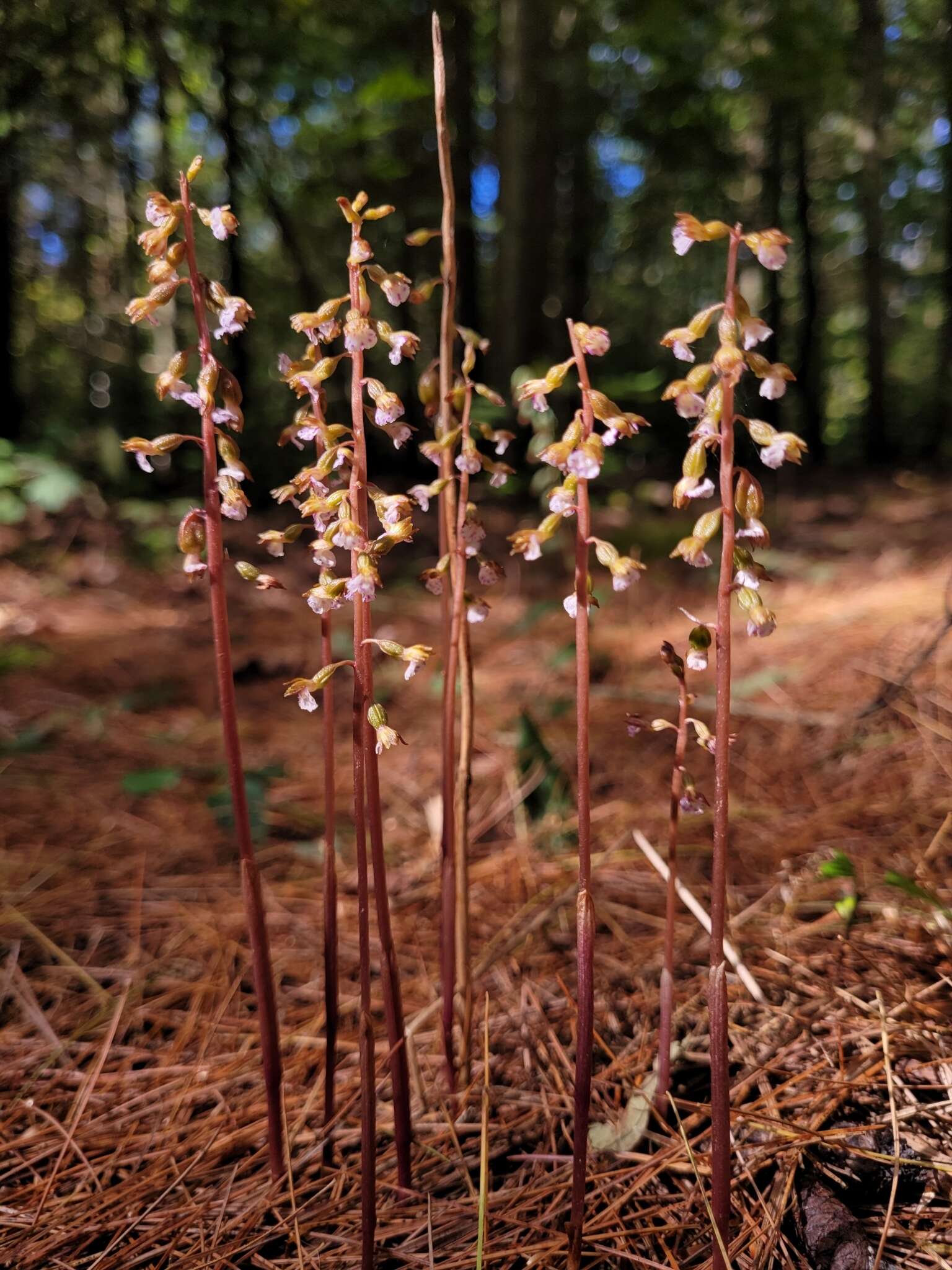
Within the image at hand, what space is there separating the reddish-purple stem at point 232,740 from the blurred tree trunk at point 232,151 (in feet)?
14.9

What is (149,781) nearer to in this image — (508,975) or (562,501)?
(508,975)

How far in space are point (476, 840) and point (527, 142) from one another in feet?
19.1

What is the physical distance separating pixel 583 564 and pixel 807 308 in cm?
1311

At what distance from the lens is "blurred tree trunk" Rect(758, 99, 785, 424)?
11609mm

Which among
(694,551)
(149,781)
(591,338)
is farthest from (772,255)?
(149,781)

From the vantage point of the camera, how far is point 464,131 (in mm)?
7410

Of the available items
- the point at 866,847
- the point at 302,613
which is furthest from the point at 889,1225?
the point at 302,613

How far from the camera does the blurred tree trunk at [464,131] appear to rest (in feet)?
23.6

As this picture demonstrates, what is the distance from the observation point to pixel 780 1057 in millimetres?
1294

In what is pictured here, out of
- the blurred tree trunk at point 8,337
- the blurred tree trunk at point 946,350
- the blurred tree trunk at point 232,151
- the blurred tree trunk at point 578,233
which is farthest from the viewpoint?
the blurred tree trunk at point 578,233

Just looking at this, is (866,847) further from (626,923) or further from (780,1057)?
(780,1057)

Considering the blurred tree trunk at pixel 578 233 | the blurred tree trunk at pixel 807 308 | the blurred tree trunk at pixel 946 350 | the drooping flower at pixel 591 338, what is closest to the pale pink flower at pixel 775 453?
the drooping flower at pixel 591 338

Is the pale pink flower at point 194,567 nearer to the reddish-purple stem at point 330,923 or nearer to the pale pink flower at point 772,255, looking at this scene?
the reddish-purple stem at point 330,923

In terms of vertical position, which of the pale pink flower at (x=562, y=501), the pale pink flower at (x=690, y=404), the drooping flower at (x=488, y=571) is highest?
the pale pink flower at (x=690, y=404)
